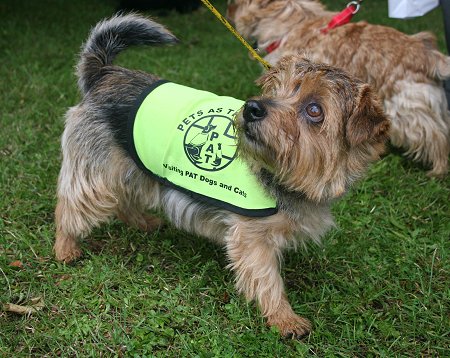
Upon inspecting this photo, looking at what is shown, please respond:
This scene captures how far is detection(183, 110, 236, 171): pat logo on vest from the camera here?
10.3 feet

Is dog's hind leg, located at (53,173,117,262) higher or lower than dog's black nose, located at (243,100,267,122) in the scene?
lower

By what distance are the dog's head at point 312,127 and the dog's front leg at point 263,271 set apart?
1.27ft

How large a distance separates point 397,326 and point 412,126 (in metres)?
2.14

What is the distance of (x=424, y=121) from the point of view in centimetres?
479

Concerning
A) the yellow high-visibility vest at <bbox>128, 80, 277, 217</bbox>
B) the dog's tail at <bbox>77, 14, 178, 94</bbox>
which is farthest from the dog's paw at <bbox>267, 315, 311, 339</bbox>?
the dog's tail at <bbox>77, 14, 178, 94</bbox>

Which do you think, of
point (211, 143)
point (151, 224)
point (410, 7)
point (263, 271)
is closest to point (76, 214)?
point (151, 224)

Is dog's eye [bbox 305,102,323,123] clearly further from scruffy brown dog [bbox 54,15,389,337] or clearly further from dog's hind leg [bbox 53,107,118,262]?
dog's hind leg [bbox 53,107,118,262]

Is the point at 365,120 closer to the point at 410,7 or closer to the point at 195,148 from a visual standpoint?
the point at 195,148

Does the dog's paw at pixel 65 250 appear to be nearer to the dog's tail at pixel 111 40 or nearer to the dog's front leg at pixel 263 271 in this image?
the dog's tail at pixel 111 40

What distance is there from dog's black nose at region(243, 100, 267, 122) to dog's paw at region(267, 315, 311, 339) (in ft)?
3.86

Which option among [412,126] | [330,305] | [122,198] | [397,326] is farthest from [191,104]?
[412,126]

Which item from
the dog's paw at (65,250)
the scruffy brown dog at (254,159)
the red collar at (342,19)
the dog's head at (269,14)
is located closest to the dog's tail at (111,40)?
the scruffy brown dog at (254,159)

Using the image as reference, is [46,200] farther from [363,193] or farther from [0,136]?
[363,193]

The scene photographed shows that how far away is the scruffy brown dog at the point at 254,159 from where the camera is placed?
8.95 ft
